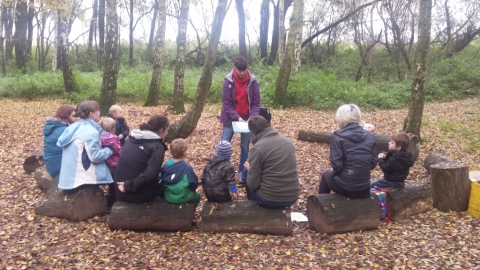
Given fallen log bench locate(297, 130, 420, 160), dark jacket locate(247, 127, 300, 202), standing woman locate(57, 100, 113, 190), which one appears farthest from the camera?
fallen log bench locate(297, 130, 420, 160)

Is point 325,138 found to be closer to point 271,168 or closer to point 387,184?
point 387,184

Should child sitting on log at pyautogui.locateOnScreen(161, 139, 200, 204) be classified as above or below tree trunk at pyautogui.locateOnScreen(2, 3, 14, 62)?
below

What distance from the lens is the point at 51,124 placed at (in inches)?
201

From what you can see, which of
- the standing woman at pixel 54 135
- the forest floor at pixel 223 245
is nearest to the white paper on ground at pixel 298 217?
the forest floor at pixel 223 245

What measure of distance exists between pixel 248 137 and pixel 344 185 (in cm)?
185

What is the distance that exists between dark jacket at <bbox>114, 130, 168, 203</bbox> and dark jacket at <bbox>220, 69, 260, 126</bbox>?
1.62 metres

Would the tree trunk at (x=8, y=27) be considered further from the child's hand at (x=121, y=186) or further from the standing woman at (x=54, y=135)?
the child's hand at (x=121, y=186)

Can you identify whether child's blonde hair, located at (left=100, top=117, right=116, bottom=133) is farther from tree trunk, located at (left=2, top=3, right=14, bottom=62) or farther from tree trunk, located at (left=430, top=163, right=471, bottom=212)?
tree trunk, located at (left=2, top=3, right=14, bottom=62)

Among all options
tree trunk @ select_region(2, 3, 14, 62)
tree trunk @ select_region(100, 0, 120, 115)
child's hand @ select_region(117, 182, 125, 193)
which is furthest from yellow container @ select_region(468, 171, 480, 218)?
tree trunk @ select_region(2, 3, 14, 62)

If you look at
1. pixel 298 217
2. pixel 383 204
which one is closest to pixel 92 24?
pixel 298 217

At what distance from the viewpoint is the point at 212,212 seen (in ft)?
14.3

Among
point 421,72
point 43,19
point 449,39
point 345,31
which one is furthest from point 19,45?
point 449,39

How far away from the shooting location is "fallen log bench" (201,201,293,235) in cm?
433

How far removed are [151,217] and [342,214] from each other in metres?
2.30
